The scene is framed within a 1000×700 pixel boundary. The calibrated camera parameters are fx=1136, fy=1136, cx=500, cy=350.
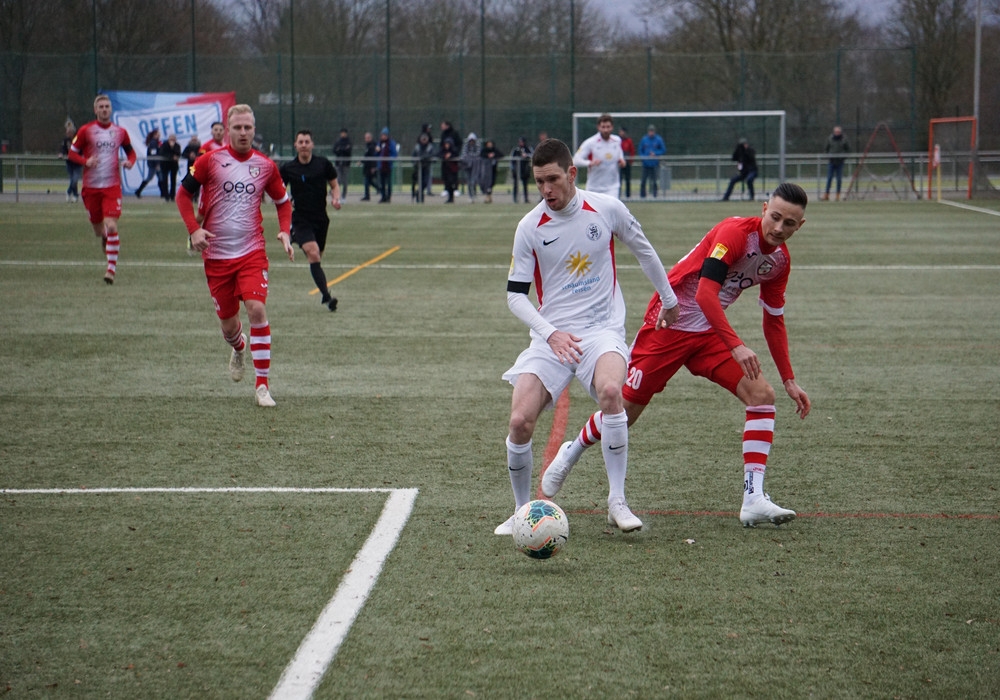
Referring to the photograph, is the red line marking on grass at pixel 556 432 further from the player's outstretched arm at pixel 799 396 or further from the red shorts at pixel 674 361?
the player's outstretched arm at pixel 799 396

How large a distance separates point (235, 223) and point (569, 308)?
4.17 meters

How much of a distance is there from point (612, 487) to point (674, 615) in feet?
3.89

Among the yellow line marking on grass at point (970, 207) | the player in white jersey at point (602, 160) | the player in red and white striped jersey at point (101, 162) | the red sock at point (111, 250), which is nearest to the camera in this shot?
the red sock at point (111, 250)

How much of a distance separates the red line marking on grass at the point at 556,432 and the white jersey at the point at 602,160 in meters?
12.4

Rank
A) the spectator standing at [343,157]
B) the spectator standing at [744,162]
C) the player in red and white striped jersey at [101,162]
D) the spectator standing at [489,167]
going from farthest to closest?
the spectator standing at [343,157], the spectator standing at [489,167], the spectator standing at [744,162], the player in red and white striped jersey at [101,162]

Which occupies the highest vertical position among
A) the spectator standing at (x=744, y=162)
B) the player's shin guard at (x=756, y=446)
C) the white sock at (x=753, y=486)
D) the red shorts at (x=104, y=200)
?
the spectator standing at (x=744, y=162)

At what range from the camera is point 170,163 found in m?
34.0

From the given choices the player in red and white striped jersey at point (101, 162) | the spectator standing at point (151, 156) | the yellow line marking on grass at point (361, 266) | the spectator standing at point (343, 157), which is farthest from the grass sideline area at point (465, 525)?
the spectator standing at point (343, 157)

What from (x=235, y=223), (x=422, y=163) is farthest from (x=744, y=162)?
(x=235, y=223)

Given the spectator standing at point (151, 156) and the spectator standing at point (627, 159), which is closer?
the spectator standing at point (627, 159)

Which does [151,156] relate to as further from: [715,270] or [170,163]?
[715,270]

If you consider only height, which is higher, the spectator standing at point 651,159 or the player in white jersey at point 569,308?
the spectator standing at point 651,159

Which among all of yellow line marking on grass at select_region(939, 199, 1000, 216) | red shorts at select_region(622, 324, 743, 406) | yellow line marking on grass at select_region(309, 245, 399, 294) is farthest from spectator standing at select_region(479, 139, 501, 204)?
red shorts at select_region(622, 324, 743, 406)

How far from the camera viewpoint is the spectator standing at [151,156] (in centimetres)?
3531
